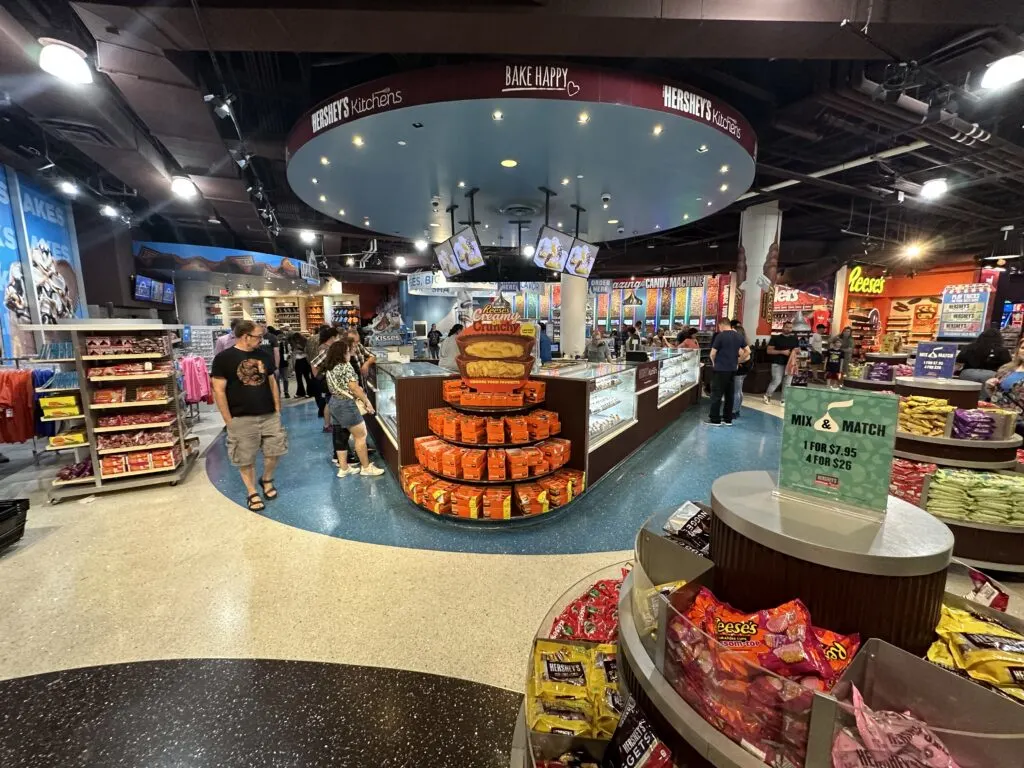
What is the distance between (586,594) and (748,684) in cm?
89

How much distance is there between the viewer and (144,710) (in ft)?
6.31

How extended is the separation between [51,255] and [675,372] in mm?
11938

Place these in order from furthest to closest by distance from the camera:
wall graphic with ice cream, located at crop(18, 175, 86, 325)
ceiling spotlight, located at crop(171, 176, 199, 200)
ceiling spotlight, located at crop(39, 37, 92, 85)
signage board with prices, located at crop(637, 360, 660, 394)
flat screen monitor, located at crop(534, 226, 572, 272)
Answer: wall graphic with ice cream, located at crop(18, 175, 86, 325), flat screen monitor, located at crop(534, 226, 572, 272), ceiling spotlight, located at crop(171, 176, 199, 200), signage board with prices, located at crop(637, 360, 660, 394), ceiling spotlight, located at crop(39, 37, 92, 85)

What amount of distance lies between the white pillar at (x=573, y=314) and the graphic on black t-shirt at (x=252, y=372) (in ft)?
25.8

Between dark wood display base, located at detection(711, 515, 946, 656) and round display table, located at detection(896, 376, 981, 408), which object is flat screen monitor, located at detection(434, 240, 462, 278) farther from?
dark wood display base, located at detection(711, 515, 946, 656)

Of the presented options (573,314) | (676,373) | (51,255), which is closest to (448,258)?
(676,373)

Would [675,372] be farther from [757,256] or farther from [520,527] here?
[520,527]

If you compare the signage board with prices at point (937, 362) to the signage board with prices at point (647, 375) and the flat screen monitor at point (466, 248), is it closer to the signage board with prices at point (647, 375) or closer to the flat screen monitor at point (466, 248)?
the signage board with prices at point (647, 375)

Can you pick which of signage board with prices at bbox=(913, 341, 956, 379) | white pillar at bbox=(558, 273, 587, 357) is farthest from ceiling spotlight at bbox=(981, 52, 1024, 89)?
white pillar at bbox=(558, 273, 587, 357)

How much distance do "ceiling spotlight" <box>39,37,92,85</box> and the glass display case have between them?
672 cm

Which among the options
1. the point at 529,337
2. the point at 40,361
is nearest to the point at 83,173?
the point at 40,361

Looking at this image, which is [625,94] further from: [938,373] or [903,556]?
[938,373]

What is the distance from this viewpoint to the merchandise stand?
13.3 ft

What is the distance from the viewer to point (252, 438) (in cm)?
389
